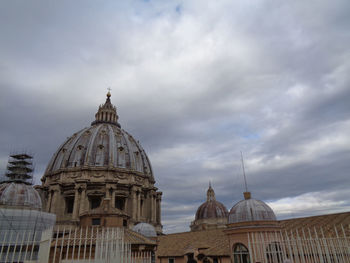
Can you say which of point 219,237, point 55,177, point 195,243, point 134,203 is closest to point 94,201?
point 134,203

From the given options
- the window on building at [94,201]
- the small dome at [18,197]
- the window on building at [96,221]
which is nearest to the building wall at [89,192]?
the window on building at [94,201]

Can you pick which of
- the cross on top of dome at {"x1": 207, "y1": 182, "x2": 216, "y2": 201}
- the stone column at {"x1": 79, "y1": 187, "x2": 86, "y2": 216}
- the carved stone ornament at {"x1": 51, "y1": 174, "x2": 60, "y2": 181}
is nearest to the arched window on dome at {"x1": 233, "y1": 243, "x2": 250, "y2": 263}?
the stone column at {"x1": 79, "y1": 187, "x2": 86, "y2": 216}

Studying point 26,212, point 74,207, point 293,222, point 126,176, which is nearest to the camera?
point 26,212

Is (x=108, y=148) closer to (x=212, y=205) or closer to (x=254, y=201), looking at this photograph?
(x=212, y=205)

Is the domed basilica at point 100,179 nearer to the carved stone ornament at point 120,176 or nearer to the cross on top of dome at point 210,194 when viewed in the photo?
the carved stone ornament at point 120,176

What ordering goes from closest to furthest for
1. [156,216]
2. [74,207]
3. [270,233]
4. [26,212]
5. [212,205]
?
[270,233] < [26,212] < [74,207] < [156,216] < [212,205]

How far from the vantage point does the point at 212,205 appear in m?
54.6

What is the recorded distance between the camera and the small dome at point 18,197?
22.8 meters

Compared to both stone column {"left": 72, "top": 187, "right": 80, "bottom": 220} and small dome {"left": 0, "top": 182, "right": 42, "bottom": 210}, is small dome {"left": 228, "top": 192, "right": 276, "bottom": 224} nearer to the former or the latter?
small dome {"left": 0, "top": 182, "right": 42, "bottom": 210}

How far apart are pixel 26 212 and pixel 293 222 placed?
25575 millimetres

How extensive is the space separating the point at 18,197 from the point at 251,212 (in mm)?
20736

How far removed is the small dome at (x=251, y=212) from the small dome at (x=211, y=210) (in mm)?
35476

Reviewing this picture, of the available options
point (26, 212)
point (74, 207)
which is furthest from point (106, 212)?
point (74, 207)

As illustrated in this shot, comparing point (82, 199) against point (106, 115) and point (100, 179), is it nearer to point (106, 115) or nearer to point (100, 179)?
point (100, 179)
